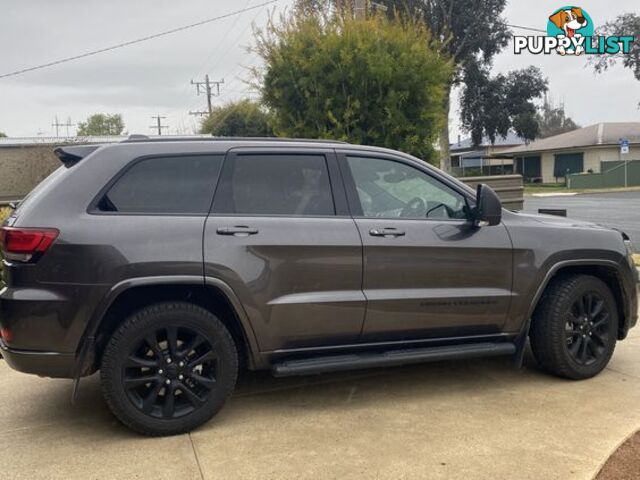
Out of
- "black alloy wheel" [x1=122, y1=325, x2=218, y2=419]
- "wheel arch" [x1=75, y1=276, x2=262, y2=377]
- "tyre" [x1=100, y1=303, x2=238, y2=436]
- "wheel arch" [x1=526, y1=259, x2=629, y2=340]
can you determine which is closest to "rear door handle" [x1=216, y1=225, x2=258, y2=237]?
"wheel arch" [x1=75, y1=276, x2=262, y2=377]

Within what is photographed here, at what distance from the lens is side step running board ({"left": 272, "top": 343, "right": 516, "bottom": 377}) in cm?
388

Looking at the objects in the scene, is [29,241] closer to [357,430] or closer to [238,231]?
[238,231]

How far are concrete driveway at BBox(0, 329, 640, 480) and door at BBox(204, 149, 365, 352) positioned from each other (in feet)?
1.89

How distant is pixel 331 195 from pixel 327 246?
397 mm

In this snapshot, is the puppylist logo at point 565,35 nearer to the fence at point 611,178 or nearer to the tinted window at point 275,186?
the fence at point 611,178

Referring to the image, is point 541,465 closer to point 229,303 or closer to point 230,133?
point 229,303

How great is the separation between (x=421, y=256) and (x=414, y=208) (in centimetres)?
41

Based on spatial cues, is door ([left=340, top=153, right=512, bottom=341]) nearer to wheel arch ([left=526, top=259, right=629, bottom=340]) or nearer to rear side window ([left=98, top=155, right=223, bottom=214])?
wheel arch ([left=526, top=259, right=629, bottom=340])

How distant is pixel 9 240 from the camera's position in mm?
3504

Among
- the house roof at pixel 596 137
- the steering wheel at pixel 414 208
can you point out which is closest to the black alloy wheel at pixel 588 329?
the steering wheel at pixel 414 208

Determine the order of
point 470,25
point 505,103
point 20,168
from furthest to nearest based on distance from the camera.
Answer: point 505,103 < point 470,25 < point 20,168

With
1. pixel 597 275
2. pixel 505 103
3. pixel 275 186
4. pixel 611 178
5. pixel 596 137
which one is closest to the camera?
pixel 275 186

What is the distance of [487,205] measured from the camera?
421cm

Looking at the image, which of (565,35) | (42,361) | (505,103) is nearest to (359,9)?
(42,361)
